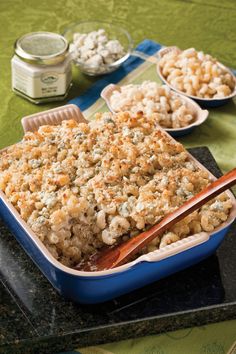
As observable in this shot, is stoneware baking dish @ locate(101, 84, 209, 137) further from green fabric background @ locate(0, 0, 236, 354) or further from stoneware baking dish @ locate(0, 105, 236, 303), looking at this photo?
stoneware baking dish @ locate(0, 105, 236, 303)

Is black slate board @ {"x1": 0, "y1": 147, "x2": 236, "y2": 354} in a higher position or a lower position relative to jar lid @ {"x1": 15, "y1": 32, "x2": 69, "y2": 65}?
lower

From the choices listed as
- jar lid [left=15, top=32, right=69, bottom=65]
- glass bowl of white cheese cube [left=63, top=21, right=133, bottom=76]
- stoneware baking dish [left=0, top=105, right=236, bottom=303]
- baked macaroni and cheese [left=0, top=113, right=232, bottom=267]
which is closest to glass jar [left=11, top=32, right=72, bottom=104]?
jar lid [left=15, top=32, right=69, bottom=65]

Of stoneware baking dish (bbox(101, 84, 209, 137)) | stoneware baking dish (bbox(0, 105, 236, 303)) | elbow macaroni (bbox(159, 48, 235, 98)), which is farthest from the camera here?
elbow macaroni (bbox(159, 48, 235, 98))

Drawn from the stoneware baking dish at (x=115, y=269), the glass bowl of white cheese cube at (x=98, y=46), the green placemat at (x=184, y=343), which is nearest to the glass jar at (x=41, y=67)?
the glass bowl of white cheese cube at (x=98, y=46)

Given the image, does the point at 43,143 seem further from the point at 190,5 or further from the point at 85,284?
the point at 190,5

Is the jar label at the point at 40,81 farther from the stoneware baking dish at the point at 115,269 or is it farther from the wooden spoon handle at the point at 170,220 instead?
the wooden spoon handle at the point at 170,220

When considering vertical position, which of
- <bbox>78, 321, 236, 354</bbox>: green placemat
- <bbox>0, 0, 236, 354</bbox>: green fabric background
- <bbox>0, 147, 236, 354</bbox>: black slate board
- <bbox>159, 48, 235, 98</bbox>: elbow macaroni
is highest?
<bbox>159, 48, 235, 98</bbox>: elbow macaroni
